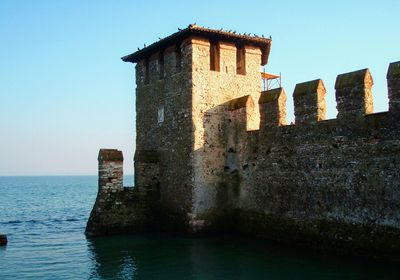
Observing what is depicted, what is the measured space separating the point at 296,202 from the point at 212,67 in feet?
21.4

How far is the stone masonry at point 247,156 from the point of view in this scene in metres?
11.8

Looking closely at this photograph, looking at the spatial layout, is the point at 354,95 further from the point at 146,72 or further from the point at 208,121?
the point at 146,72

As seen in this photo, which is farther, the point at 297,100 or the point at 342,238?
the point at 297,100

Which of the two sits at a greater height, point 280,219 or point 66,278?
point 280,219

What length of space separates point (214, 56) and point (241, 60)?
1.22 metres

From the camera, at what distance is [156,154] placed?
18.5m

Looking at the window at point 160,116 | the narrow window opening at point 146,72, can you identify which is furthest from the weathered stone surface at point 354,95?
the narrow window opening at point 146,72

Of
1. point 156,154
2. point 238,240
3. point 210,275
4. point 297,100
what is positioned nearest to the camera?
point 210,275

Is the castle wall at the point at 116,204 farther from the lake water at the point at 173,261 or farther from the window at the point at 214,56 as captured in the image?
the window at the point at 214,56

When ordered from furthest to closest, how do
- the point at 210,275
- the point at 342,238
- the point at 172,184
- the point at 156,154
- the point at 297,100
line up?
1. the point at 156,154
2. the point at 172,184
3. the point at 297,100
4. the point at 342,238
5. the point at 210,275

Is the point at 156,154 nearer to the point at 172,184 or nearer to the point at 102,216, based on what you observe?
the point at 172,184

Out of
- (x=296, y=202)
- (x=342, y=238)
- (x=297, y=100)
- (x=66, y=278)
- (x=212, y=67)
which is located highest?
(x=212, y=67)

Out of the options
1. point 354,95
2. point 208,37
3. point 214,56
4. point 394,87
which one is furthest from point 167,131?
point 394,87

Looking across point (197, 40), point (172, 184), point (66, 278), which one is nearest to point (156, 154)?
point (172, 184)
